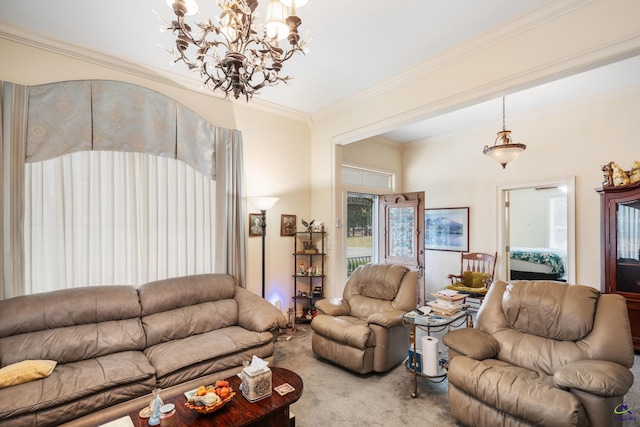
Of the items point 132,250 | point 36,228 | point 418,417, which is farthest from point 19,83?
point 418,417

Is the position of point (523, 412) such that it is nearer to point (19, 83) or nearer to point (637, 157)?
point (637, 157)

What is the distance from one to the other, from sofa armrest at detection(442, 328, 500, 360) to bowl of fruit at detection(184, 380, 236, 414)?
1.71 metres

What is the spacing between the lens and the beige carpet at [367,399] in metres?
2.32

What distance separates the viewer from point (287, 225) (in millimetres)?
4531

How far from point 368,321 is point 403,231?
280 centimetres

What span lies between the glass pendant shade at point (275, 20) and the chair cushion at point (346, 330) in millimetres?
2581

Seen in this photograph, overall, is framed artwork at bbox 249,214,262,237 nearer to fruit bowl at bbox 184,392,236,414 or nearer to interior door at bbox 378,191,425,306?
fruit bowl at bbox 184,392,236,414

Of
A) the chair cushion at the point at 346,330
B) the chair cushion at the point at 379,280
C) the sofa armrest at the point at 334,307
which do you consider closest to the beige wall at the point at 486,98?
the chair cushion at the point at 379,280

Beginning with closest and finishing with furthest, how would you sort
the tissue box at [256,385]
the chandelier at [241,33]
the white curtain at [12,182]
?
the chandelier at [241,33]
the tissue box at [256,385]
the white curtain at [12,182]

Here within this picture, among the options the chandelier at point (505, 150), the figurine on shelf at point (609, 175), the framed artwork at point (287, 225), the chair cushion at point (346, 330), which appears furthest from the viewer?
the framed artwork at point (287, 225)

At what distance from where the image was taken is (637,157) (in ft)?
12.4

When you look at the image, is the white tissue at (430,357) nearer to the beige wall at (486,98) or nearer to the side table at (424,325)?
the side table at (424,325)

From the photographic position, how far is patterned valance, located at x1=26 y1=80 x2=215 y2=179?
272 cm

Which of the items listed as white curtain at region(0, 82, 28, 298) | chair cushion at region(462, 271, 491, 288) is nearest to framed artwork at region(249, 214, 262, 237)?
white curtain at region(0, 82, 28, 298)
